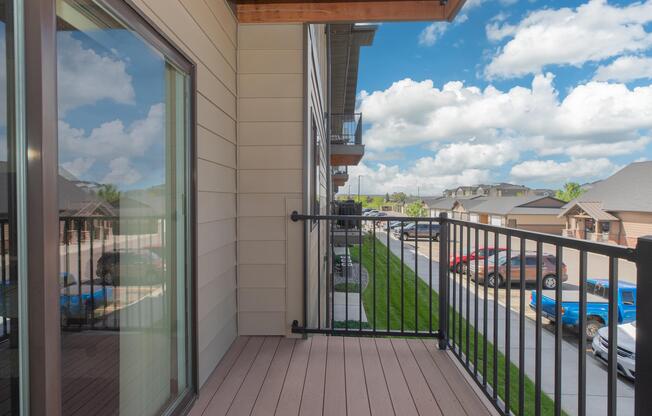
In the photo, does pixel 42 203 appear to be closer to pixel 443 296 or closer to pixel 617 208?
pixel 443 296

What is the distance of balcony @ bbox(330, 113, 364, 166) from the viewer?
30.1 feet

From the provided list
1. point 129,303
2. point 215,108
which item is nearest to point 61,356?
point 129,303

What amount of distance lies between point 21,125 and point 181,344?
1.18 meters

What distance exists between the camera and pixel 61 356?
3.21 ft

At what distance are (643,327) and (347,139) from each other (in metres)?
9.03

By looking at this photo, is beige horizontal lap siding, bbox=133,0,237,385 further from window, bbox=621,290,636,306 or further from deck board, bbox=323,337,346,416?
window, bbox=621,290,636,306

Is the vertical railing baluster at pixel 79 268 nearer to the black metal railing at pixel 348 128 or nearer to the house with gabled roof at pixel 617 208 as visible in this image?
the black metal railing at pixel 348 128

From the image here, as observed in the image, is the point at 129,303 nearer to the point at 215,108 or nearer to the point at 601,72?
the point at 215,108

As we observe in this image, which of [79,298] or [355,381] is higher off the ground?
[79,298]

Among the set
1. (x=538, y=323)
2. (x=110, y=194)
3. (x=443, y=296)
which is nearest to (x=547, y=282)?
(x=443, y=296)

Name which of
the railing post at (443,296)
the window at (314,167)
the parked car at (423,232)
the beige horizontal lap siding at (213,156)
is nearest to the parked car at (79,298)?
the beige horizontal lap siding at (213,156)

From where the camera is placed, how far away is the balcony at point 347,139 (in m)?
9.16

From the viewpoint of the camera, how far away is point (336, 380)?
81.0 inches

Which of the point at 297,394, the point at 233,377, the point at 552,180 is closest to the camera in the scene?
the point at 297,394
